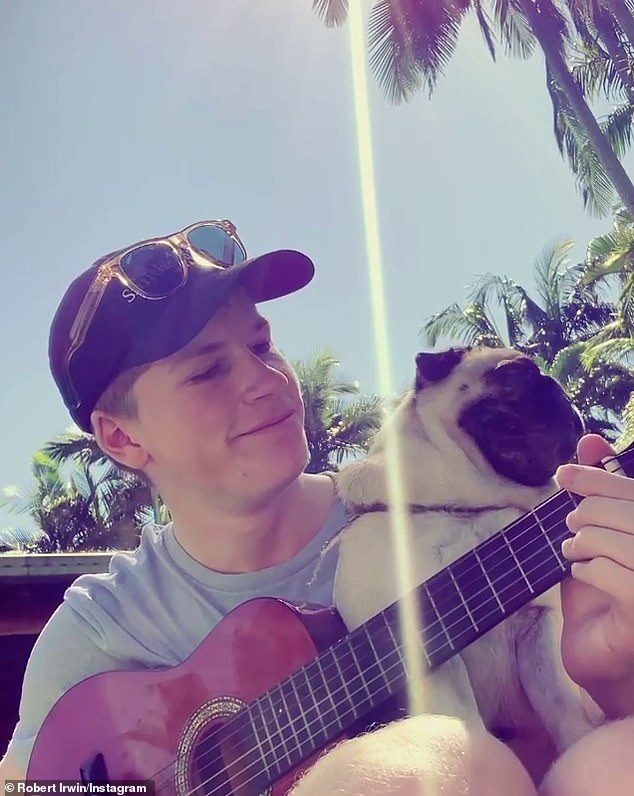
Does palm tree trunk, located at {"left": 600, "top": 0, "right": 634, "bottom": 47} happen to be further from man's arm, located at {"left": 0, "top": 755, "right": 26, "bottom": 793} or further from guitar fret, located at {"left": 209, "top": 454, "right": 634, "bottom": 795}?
man's arm, located at {"left": 0, "top": 755, "right": 26, "bottom": 793}

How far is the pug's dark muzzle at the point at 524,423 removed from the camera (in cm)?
152

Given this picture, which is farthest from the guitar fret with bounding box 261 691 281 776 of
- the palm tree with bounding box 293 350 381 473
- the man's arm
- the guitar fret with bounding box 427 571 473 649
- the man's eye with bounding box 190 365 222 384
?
the palm tree with bounding box 293 350 381 473

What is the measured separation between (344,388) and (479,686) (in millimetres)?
9841

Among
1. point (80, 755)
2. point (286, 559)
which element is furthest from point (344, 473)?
Answer: point (80, 755)

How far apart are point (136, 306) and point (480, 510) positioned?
91cm

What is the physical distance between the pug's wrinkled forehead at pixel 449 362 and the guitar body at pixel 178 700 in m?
0.66

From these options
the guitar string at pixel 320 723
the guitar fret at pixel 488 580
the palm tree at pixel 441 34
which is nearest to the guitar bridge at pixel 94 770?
the guitar string at pixel 320 723

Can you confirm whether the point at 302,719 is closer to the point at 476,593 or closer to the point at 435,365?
the point at 476,593

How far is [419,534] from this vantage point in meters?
1.57

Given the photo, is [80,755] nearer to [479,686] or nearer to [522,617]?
[479,686]

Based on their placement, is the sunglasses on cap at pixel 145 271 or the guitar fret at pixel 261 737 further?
the sunglasses on cap at pixel 145 271

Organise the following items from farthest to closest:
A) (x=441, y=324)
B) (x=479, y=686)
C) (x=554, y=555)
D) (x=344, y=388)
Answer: (x=441, y=324) → (x=344, y=388) → (x=479, y=686) → (x=554, y=555)

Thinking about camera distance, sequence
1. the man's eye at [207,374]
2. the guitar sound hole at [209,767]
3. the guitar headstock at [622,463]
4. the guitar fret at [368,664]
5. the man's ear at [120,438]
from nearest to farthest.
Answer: the guitar headstock at [622,463], the guitar fret at [368,664], the guitar sound hole at [209,767], the man's eye at [207,374], the man's ear at [120,438]

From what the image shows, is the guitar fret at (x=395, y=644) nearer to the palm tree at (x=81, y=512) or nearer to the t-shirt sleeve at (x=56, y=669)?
the t-shirt sleeve at (x=56, y=669)
